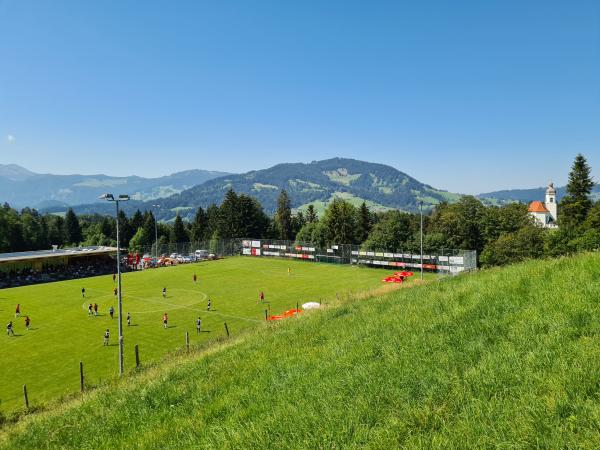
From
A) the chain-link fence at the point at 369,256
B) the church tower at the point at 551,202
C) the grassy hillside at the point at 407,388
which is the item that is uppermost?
the church tower at the point at 551,202

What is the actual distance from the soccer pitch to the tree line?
61.6 feet

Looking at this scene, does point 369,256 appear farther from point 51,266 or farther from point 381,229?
point 51,266

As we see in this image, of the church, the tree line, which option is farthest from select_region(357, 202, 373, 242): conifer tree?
the church

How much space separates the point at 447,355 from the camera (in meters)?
8.64

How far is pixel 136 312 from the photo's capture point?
4153 centimetres

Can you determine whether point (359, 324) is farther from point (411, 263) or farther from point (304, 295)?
point (411, 263)

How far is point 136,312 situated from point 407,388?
3939 centimetres

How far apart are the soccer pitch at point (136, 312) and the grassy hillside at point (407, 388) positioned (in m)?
12.9

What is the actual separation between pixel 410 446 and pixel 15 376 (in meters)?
28.1

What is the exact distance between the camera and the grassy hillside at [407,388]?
6.03 m

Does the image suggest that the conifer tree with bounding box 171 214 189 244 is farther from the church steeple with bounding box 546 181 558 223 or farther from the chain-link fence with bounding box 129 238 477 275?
the church steeple with bounding box 546 181 558 223

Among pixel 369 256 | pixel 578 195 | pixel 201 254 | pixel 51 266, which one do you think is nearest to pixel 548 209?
pixel 578 195

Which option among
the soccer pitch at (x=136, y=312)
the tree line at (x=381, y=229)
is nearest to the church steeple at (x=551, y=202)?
the tree line at (x=381, y=229)

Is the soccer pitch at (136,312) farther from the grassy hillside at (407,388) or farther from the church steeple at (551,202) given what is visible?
the church steeple at (551,202)
